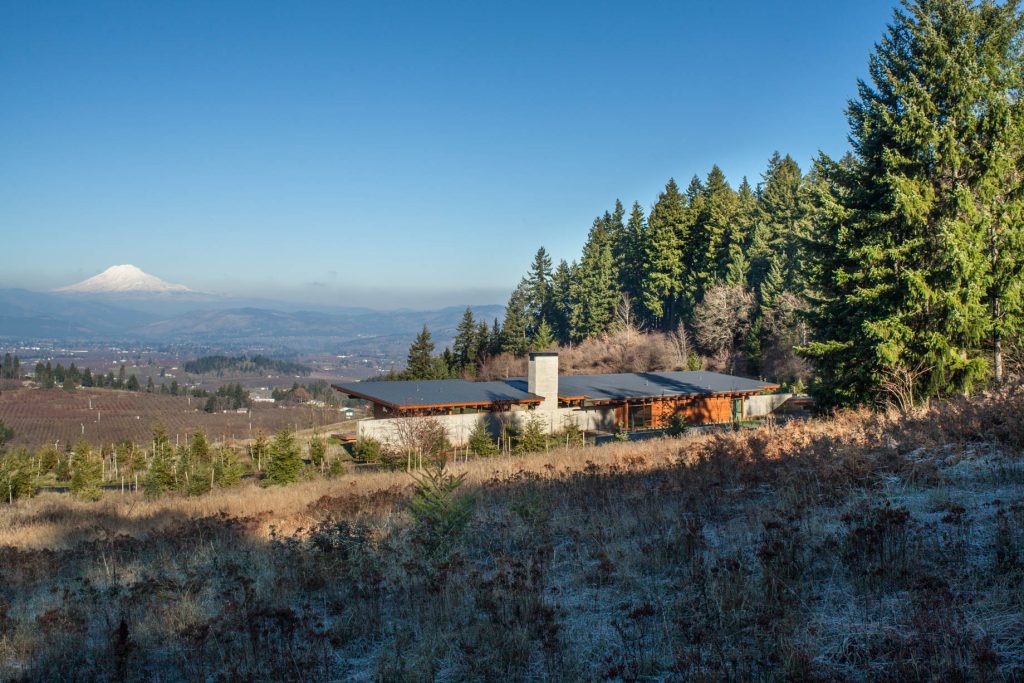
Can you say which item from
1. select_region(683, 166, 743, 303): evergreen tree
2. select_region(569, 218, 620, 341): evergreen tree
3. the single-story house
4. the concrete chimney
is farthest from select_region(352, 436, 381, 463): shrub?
select_region(683, 166, 743, 303): evergreen tree

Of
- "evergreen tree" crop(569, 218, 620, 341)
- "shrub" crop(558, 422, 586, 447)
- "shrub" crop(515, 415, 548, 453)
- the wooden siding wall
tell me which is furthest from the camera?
"evergreen tree" crop(569, 218, 620, 341)

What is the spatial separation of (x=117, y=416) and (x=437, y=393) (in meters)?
81.6

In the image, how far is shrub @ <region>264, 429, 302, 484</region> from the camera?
85.3 feet

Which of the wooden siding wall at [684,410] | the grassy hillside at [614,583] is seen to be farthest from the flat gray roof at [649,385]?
the grassy hillside at [614,583]

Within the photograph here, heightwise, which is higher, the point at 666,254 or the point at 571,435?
the point at 666,254

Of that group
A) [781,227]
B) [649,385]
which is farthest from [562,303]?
[649,385]

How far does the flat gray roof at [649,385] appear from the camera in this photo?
37062 millimetres

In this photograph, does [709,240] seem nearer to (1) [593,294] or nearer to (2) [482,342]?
(1) [593,294]

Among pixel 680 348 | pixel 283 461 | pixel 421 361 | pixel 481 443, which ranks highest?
pixel 680 348

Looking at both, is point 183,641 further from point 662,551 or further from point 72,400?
point 72,400

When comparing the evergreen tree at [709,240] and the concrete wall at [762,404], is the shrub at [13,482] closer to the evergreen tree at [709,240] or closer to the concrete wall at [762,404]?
the concrete wall at [762,404]

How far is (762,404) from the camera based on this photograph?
139 feet

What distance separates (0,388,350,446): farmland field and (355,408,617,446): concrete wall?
3849cm

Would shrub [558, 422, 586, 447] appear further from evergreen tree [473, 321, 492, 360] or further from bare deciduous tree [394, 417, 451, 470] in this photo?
evergreen tree [473, 321, 492, 360]
